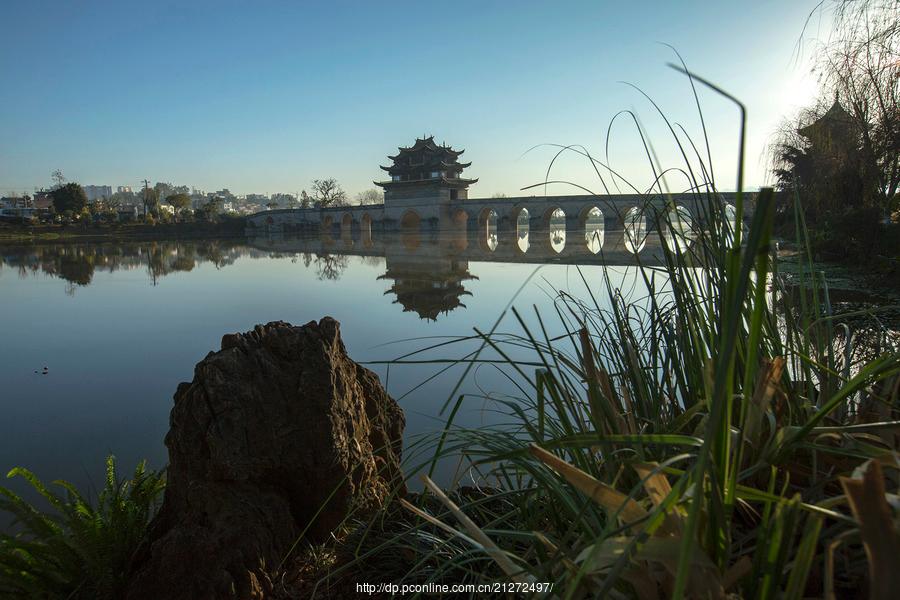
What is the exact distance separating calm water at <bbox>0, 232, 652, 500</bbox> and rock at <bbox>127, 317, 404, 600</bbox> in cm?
24

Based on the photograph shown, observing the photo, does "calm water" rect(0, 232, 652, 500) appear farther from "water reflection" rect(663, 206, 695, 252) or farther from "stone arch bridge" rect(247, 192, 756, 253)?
"stone arch bridge" rect(247, 192, 756, 253)

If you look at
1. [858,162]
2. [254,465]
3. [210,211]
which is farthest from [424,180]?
[254,465]

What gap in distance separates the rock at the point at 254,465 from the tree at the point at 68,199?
43.7 m

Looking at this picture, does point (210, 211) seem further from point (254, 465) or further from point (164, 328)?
point (254, 465)

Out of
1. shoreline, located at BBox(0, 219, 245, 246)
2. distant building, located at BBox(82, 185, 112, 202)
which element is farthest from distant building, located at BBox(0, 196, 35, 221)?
Answer: distant building, located at BBox(82, 185, 112, 202)

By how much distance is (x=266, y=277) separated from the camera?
10445mm

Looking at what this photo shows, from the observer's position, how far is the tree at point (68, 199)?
120 feet

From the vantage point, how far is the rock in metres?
1.26

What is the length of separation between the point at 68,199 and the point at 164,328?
39.7 metres

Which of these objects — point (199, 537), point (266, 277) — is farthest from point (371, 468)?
point (266, 277)

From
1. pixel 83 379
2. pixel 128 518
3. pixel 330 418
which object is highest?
pixel 330 418

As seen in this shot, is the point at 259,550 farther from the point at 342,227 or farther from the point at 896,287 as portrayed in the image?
the point at 342,227

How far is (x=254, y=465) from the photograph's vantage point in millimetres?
1418

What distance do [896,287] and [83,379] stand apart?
7444 mm
